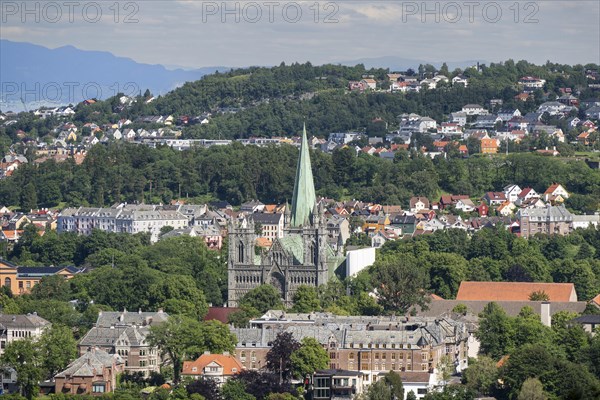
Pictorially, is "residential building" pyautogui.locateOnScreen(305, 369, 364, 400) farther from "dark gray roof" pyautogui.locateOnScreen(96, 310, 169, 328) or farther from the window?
"dark gray roof" pyautogui.locateOnScreen(96, 310, 169, 328)

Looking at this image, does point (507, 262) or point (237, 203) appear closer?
point (507, 262)

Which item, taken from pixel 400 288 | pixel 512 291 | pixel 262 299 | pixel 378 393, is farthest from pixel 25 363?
pixel 512 291

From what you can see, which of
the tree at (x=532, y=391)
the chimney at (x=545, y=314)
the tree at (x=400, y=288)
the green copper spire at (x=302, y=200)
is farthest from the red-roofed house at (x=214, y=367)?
the green copper spire at (x=302, y=200)

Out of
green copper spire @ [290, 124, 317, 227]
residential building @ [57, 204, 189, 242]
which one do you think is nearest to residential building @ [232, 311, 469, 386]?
green copper spire @ [290, 124, 317, 227]

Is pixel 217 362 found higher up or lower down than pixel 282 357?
lower down

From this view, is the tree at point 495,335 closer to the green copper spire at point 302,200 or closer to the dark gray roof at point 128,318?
the dark gray roof at point 128,318

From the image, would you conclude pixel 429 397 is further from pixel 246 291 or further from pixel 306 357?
pixel 246 291

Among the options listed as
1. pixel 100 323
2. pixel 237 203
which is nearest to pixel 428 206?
pixel 237 203

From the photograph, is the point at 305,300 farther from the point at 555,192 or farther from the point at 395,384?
the point at 555,192
